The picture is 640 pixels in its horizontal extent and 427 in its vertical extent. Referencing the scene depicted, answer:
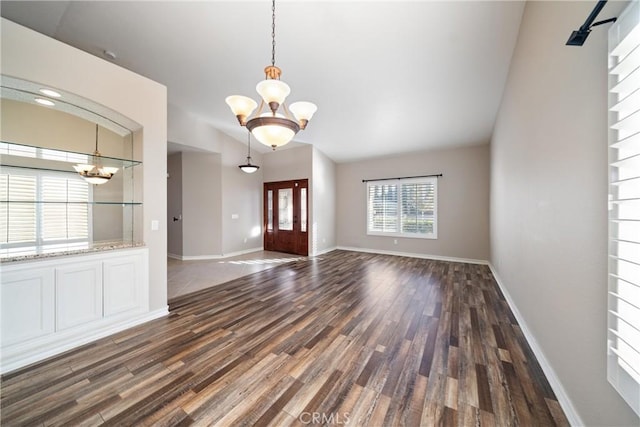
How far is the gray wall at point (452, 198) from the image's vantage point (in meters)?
5.42

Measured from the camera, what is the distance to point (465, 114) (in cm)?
416

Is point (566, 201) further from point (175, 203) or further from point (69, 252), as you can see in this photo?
point (175, 203)

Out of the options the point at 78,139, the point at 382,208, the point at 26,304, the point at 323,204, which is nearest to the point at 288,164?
the point at 323,204

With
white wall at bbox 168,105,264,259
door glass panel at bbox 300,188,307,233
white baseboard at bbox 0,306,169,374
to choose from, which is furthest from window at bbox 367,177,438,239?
white baseboard at bbox 0,306,169,374

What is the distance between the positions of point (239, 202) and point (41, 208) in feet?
14.0

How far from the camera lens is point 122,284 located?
2514 millimetres

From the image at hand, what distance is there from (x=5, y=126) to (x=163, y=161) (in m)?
1.87

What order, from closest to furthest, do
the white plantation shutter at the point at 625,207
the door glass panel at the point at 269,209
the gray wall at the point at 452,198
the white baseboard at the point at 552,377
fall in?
1. the white plantation shutter at the point at 625,207
2. the white baseboard at the point at 552,377
3. the gray wall at the point at 452,198
4. the door glass panel at the point at 269,209

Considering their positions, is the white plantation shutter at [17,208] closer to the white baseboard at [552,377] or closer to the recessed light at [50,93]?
the recessed light at [50,93]

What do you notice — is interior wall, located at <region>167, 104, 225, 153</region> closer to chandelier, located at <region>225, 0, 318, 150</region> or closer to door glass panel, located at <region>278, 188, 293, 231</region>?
door glass panel, located at <region>278, 188, 293, 231</region>

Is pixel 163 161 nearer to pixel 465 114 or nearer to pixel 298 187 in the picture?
pixel 298 187

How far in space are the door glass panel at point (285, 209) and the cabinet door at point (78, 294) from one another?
4.80 metres

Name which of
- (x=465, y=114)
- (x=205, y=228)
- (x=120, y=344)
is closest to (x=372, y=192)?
(x=465, y=114)

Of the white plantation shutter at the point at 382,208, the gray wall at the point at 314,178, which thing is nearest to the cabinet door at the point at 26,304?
the gray wall at the point at 314,178
